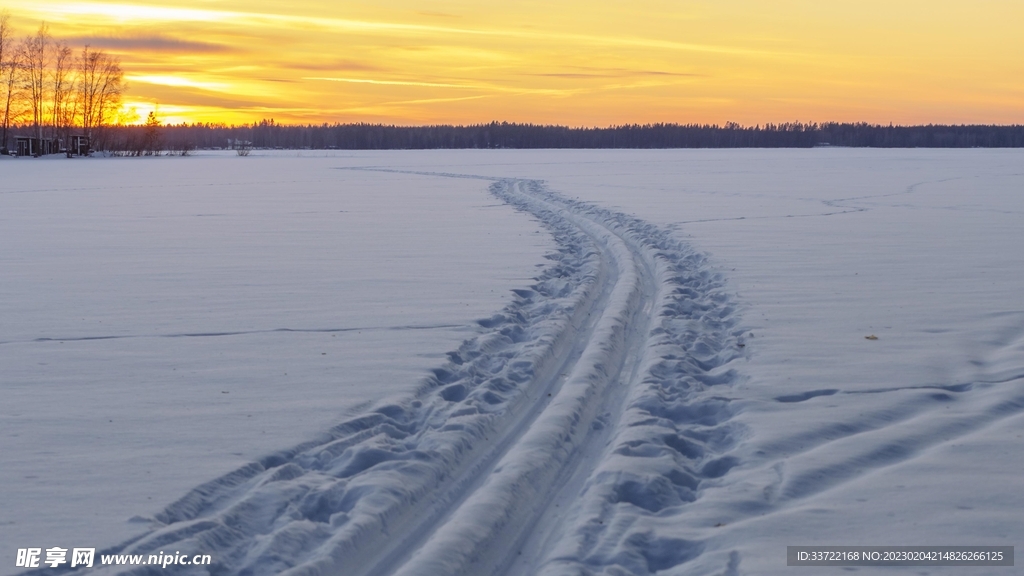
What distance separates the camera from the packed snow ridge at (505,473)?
294 centimetres

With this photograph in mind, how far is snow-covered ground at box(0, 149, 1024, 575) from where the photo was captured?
307 cm

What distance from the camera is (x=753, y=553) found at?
2928 millimetres

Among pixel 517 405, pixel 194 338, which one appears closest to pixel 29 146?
pixel 194 338

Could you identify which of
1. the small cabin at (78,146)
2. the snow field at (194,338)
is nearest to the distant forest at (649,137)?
the small cabin at (78,146)

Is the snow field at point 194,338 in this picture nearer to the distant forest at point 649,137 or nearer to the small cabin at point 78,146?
the small cabin at point 78,146

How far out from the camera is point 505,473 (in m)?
3.52

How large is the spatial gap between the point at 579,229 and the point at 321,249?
3912 mm

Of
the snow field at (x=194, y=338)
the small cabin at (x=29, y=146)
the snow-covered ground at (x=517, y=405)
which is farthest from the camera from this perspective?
the small cabin at (x=29, y=146)

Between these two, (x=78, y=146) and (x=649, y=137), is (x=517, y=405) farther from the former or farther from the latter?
(x=649, y=137)

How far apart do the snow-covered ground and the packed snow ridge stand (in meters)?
0.01

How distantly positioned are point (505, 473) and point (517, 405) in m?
0.95

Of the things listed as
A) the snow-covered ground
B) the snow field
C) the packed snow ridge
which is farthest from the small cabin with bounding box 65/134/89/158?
the packed snow ridge

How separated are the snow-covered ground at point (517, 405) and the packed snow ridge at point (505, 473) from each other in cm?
1

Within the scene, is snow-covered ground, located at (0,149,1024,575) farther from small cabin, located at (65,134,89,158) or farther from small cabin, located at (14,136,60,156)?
small cabin, located at (65,134,89,158)
